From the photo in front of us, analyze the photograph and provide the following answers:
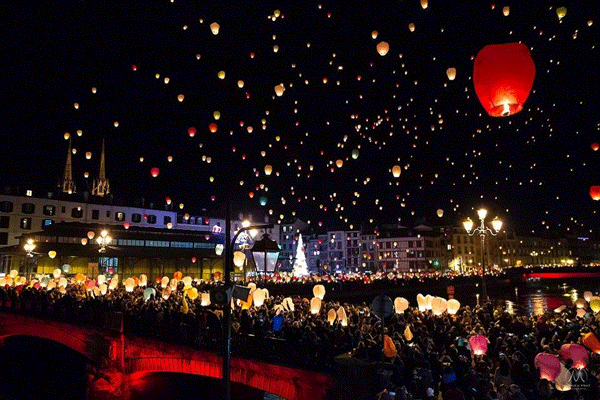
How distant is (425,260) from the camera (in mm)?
93438

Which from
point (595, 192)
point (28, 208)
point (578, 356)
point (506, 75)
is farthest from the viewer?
point (28, 208)

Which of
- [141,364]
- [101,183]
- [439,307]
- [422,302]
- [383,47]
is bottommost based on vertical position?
[141,364]

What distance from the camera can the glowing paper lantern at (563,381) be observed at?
8.62m

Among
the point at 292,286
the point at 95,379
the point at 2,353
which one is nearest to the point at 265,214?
the point at 292,286

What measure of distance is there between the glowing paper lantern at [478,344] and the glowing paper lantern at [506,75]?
621cm

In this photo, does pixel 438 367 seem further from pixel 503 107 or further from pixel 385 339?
pixel 503 107

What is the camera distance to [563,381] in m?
8.70

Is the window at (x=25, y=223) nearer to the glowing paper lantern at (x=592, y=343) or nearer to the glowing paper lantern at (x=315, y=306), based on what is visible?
the glowing paper lantern at (x=315, y=306)

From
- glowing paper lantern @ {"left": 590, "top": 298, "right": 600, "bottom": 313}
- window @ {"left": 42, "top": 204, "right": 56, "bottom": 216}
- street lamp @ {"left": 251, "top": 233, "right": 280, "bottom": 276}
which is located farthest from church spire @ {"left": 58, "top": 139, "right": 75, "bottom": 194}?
glowing paper lantern @ {"left": 590, "top": 298, "right": 600, "bottom": 313}

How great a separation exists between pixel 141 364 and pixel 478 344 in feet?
41.2

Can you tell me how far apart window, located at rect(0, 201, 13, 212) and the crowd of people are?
139 feet

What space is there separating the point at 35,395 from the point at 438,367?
72.7ft

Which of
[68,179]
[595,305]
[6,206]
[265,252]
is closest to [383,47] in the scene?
[265,252]

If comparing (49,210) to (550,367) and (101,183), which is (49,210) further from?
(550,367)
